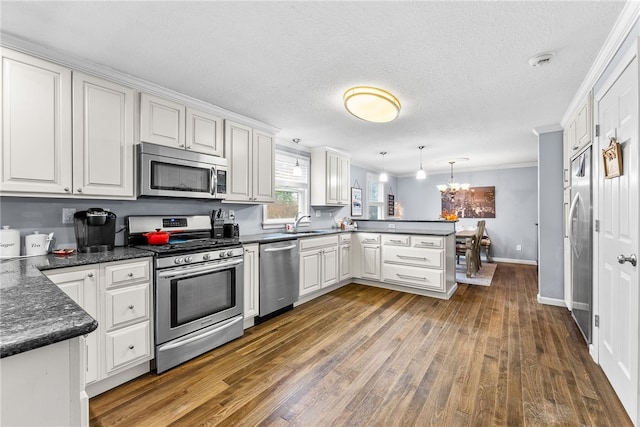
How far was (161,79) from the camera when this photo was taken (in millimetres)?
2400

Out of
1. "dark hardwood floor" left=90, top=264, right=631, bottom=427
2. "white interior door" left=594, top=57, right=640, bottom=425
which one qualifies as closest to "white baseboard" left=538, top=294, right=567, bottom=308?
"dark hardwood floor" left=90, top=264, right=631, bottom=427

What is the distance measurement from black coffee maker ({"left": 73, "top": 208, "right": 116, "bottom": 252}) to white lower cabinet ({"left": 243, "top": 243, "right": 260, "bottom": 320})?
45.7 inches

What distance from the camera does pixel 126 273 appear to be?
2006mm

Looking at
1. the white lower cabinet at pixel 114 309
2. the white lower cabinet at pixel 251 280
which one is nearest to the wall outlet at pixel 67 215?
the white lower cabinet at pixel 114 309

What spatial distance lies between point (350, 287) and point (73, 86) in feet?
13.0

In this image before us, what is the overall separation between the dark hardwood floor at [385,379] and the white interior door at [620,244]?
216mm

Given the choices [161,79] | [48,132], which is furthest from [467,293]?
[48,132]

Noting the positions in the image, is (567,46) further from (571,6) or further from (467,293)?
(467,293)

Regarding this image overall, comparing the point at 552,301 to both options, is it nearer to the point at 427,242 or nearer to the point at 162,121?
the point at 427,242

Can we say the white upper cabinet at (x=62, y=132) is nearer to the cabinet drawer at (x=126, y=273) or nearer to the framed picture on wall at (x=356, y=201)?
the cabinet drawer at (x=126, y=273)

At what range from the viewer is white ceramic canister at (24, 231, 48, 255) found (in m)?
1.98

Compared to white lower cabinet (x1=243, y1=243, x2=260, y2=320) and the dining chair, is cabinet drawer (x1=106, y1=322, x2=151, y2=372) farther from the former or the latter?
the dining chair

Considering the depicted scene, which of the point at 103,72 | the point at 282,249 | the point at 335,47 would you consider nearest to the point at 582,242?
the point at 335,47

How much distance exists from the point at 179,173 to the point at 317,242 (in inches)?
76.9
